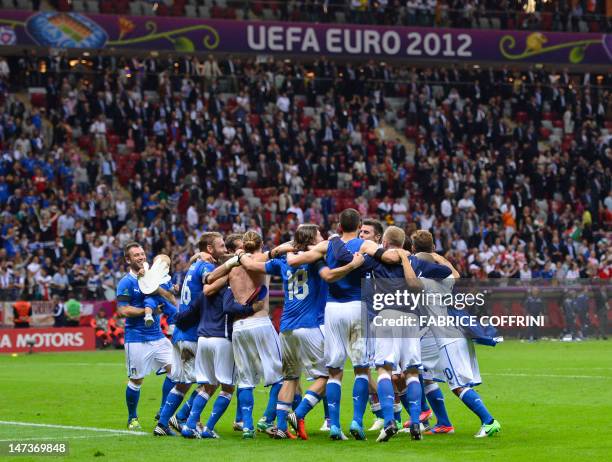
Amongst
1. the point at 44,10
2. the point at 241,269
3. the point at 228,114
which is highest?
the point at 44,10

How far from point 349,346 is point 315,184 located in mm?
29318

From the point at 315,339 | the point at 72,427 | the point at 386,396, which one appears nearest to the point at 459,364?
the point at 386,396

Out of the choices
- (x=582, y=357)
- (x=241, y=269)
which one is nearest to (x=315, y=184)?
(x=582, y=357)

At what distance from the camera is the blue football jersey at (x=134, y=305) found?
16125 mm

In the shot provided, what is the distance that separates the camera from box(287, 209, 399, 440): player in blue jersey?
14.0m

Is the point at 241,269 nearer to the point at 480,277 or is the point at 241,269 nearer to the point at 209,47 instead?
the point at 480,277

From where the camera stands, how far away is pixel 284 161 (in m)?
43.6

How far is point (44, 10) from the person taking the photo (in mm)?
44781

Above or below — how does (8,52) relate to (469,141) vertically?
above

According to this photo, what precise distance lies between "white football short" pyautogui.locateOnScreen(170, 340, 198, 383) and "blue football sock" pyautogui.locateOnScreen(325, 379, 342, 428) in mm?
1929

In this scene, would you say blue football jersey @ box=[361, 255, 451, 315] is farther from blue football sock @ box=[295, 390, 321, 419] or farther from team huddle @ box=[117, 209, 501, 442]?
blue football sock @ box=[295, 390, 321, 419]

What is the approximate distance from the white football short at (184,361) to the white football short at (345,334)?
193 centimetres

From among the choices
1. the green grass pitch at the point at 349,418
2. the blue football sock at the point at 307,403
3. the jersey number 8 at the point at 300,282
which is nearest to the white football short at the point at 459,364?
the green grass pitch at the point at 349,418

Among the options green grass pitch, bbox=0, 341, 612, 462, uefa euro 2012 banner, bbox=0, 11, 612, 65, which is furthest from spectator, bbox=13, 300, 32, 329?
uefa euro 2012 banner, bbox=0, 11, 612, 65
